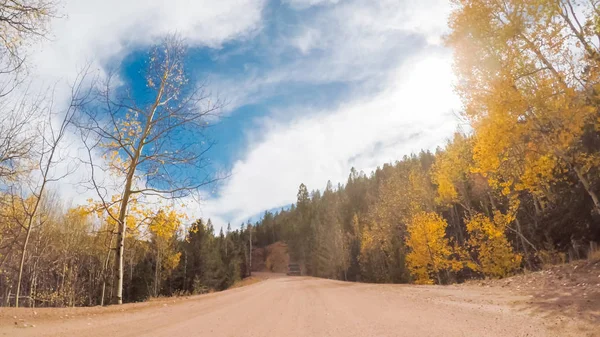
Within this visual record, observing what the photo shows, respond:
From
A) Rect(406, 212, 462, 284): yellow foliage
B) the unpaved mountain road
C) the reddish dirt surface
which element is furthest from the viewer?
Rect(406, 212, 462, 284): yellow foliage

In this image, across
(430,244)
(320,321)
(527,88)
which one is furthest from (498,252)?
(320,321)

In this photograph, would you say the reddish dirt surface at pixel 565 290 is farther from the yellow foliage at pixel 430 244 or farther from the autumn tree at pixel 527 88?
the yellow foliage at pixel 430 244

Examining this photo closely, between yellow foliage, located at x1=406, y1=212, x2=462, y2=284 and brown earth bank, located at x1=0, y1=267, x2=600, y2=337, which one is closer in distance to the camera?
brown earth bank, located at x1=0, y1=267, x2=600, y2=337

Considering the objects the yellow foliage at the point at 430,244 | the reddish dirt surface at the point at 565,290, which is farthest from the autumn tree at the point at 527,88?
the yellow foliage at the point at 430,244

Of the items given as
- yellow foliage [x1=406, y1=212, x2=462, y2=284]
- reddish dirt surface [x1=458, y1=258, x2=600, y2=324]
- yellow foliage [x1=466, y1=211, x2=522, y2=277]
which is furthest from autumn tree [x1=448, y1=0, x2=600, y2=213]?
yellow foliage [x1=406, y1=212, x2=462, y2=284]

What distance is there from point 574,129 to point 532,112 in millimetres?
1206

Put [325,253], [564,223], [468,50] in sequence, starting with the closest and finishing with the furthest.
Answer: [468,50], [564,223], [325,253]

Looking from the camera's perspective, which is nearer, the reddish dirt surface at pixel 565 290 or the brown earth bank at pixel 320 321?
the brown earth bank at pixel 320 321

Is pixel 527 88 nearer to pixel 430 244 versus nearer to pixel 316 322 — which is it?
pixel 316 322

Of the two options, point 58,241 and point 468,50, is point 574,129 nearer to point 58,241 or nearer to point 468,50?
point 468,50

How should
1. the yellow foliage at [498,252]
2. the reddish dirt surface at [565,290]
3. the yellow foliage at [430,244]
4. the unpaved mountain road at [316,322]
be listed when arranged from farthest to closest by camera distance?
the yellow foliage at [430,244] < the yellow foliage at [498,252] < the reddish dirt surface at [565,290] < the unpaved mountain road at [316,322]

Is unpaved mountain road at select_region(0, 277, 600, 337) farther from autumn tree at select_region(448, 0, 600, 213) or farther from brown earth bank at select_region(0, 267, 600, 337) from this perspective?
autumn tree at select_region(448, 0, 600, 213)

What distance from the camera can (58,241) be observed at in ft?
89.2

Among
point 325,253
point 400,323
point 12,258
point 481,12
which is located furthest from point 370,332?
point 325,253
